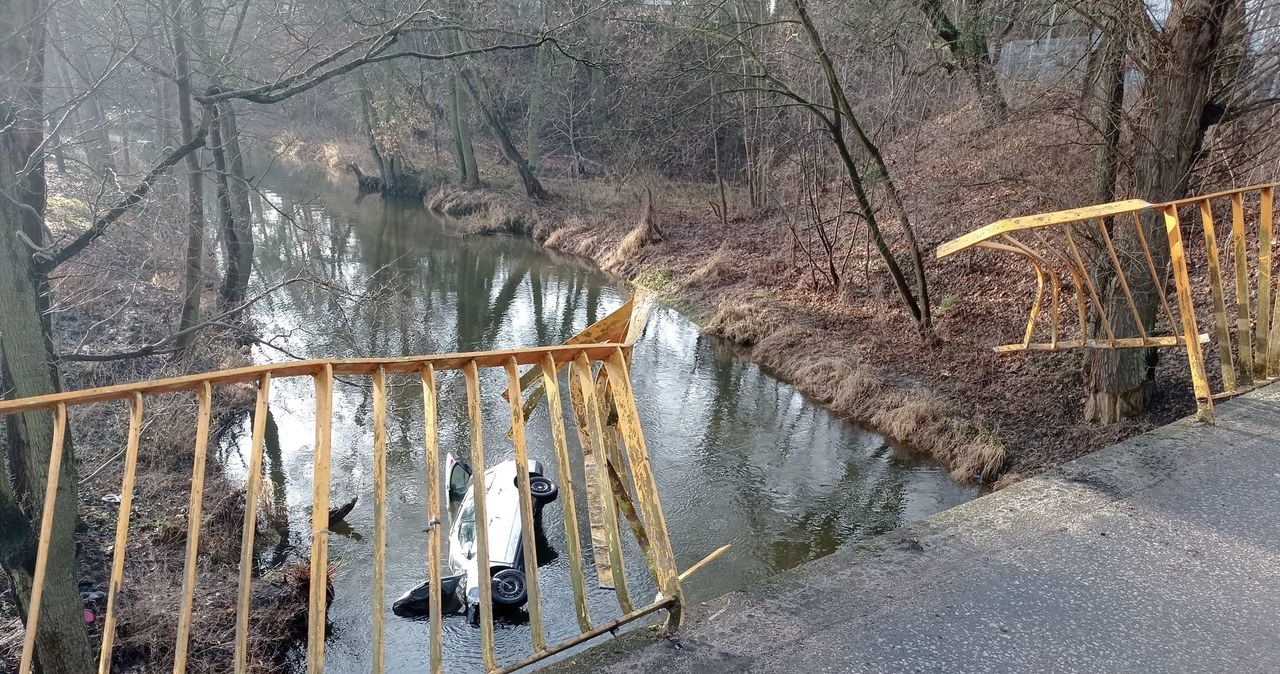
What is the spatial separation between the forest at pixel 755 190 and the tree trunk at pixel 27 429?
0.02 metres

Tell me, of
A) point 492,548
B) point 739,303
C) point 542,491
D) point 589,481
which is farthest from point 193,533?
point 739,303

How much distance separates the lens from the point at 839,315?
13.9m

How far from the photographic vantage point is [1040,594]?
11.6ft

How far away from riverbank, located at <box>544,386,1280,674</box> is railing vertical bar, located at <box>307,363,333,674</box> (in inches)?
38.7

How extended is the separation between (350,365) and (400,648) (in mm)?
4757

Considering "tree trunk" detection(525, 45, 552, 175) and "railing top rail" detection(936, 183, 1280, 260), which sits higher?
"tree trunk" detection(525, 45, 552, 175)

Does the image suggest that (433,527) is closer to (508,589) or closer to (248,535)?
(248,535)

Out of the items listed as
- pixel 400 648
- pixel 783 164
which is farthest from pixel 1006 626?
pixel 783 164

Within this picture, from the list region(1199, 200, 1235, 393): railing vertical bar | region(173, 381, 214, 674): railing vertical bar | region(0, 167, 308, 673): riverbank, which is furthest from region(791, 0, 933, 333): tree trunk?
region(173, 381, 214, 674): railing vertical bar

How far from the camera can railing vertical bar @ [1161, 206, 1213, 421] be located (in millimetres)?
4605

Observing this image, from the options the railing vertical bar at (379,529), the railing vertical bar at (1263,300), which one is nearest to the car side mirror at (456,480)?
the railing vertical bar at (379,529)

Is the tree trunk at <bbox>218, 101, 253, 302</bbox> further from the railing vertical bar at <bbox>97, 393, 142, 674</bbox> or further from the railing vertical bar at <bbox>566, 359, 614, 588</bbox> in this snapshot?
the railing vertical bar at <bbox>97, 393, 142, 674</bbox>

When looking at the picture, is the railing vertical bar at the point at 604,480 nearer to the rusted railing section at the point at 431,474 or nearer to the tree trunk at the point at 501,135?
the rusted railing section at the point at 431,474

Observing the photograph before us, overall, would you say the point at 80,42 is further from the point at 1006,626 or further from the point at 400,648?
the point at 1006,626
